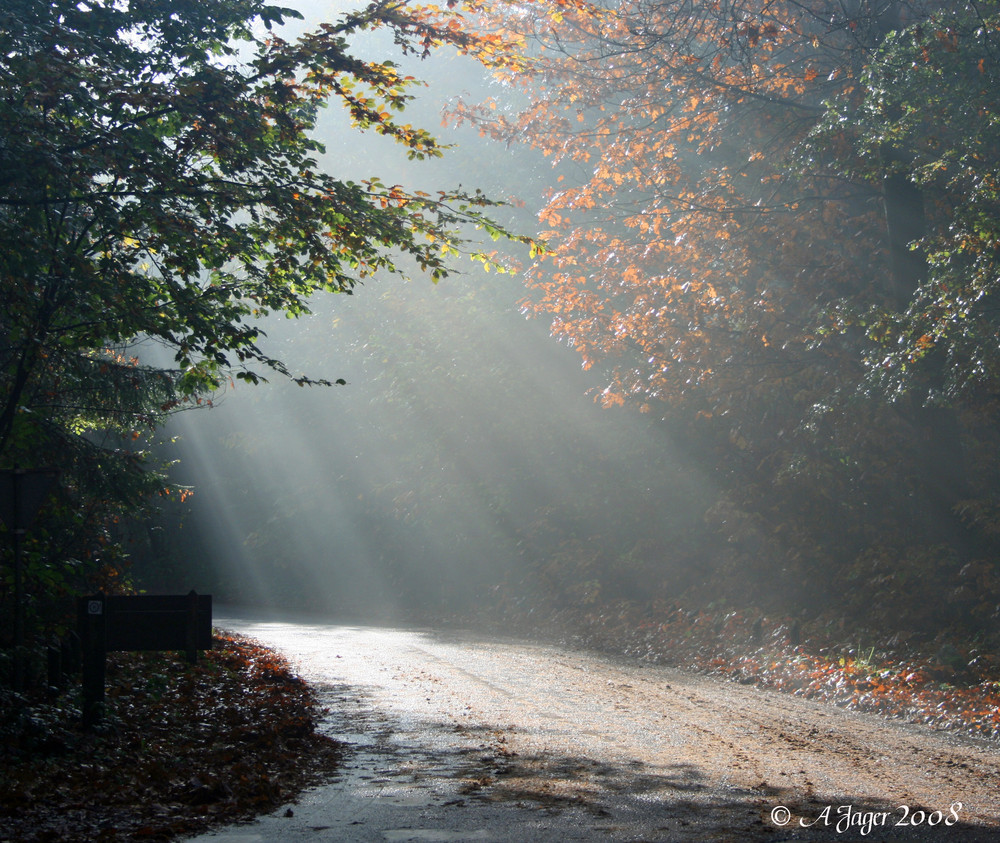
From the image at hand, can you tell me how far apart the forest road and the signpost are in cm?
165

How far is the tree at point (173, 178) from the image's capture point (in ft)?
24.9

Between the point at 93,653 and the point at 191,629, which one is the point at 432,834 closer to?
the point at 191,629

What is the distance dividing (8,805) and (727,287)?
13.7 meters

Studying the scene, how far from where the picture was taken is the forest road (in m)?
5.30

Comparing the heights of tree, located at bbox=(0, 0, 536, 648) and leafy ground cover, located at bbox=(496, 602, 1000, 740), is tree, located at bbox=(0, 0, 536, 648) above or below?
above

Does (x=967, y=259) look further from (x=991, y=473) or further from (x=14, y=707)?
(x=14, y=707)

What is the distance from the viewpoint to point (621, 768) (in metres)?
6.79

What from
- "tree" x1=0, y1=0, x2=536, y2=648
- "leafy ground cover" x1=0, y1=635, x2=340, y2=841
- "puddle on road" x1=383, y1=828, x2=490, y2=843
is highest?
"tree" x1=0, y1=0, x2=536, y2=648

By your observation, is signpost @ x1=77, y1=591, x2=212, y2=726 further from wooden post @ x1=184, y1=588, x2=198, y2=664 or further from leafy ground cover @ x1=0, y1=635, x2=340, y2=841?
leafy ground cover @ x1=0, y1=635, x2=340, y2=841

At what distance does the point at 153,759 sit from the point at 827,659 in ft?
31.8

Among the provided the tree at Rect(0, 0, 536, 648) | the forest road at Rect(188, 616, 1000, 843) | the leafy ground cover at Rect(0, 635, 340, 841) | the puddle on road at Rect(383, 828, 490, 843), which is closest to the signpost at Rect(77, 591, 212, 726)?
the leafy ground cover at Rect(0, 635, 340, 841)

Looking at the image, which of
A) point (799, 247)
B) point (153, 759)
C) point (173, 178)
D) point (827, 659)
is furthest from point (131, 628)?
point (799, 247)

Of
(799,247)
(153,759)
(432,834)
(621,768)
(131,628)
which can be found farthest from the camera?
(799,247)

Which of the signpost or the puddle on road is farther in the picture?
the signpost
